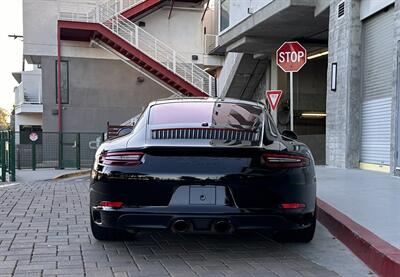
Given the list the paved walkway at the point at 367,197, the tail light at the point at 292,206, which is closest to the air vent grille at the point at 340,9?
the paved walkway at the point at 367,197

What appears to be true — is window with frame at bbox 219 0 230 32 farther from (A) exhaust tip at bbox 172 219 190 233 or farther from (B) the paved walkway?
(A) exhaust tip at bbox 172 219 190 233

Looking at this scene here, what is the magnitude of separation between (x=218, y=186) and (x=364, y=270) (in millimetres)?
1497

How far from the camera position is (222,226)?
412 cm

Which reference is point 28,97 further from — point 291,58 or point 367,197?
point 367,197

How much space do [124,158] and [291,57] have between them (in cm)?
724

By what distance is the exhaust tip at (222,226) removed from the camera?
409cm

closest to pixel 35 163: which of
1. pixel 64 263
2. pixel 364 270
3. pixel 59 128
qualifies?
pixel 59 128

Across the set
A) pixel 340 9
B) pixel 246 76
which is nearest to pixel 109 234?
pixel 340 9

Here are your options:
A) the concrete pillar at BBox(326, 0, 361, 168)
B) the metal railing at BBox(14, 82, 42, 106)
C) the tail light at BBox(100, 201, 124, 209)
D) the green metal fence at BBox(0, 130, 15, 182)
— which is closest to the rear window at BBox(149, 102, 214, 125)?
the tail light at BBox(100, 201, 124, 209)

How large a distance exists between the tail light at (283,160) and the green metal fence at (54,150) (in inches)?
514

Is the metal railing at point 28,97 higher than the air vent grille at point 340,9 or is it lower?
lower

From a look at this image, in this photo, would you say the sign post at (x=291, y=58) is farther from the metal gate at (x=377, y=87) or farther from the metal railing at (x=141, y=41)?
the metal railing at (x=141, y=41)

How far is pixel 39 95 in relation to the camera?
26609 millimetres

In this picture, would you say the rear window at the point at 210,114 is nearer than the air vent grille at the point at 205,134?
No
